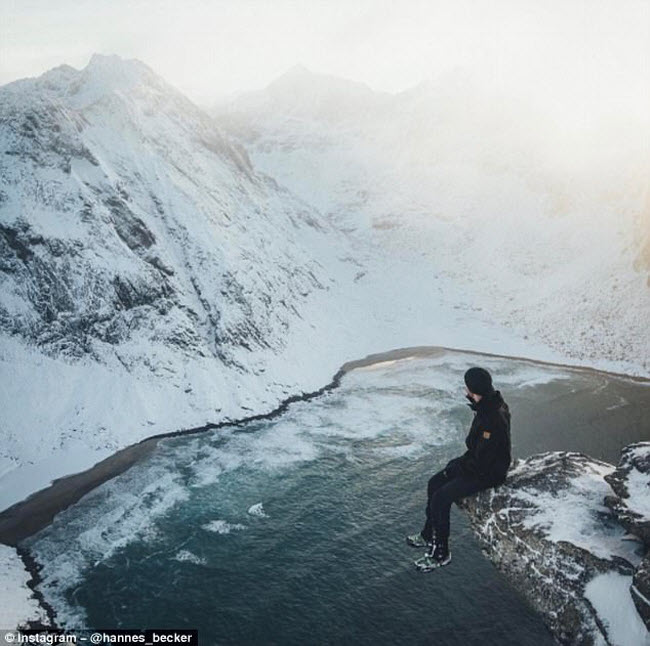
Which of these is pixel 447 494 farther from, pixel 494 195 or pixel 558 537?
pixel 494 195

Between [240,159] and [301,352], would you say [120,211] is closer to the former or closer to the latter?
[301,352]

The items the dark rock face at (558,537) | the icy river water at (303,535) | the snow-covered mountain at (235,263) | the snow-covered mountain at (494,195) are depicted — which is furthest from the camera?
the snow-covered mountain at (494,195)

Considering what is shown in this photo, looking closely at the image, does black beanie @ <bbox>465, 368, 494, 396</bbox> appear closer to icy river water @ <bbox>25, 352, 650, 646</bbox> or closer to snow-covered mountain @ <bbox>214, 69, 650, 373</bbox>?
icy river water @ <bbox>25, 352, 650, 646</bbox>

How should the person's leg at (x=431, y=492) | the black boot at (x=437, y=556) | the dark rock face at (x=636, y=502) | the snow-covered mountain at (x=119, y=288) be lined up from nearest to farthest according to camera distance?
the dark rock face at (x=636, y=502)
the black boot at (x=437, y=556)
the person's leg at (x=431, y=492)
the snow-covered mountain at (x=119, y=288)

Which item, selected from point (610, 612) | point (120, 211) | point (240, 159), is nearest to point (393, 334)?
point (120, 211)

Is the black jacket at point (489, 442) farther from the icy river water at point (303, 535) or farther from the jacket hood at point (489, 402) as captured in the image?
the icy river water at point (303, 535)

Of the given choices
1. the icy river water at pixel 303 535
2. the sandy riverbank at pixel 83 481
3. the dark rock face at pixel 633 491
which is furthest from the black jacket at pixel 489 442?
the sandy riverbank at pixel 83 481
